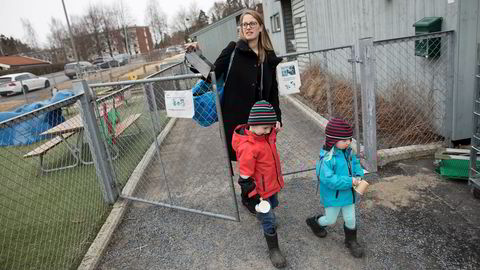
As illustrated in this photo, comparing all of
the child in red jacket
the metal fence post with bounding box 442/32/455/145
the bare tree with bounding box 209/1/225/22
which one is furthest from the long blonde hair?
the bare tree with bounding box 209/1/225/22

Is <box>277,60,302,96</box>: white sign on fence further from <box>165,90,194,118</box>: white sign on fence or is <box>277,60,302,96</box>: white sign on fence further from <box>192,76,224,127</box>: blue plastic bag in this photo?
<box>165,90,194,118</box>: white sign on fence

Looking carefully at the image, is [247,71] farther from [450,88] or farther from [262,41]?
[450,88]

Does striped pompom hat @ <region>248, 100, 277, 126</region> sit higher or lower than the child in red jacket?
higher

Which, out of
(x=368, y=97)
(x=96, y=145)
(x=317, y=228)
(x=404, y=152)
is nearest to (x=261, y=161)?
(x=317, y=228)

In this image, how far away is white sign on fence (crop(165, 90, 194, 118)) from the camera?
3.23 m

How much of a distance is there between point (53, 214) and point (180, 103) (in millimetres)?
2361

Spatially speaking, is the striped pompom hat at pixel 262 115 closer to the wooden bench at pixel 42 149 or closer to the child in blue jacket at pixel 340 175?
the child in blue jacket at pixel 340 175

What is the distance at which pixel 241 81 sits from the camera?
10.1 ft

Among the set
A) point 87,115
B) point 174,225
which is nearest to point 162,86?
point 87,115

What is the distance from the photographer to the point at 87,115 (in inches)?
156

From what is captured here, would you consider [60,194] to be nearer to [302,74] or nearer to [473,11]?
[473,11]

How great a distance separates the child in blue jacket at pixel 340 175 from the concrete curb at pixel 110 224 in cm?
209

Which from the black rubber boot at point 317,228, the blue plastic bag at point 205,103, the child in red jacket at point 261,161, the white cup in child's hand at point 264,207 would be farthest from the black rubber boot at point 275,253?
the blue plastic bag at point 205,103

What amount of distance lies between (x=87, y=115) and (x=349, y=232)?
9.83 feet
